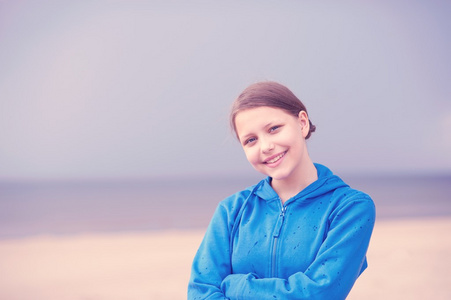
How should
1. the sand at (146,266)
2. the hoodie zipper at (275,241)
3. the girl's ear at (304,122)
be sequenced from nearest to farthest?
1. the hoodie zipper at (275,241)
2. the girl's ear at (304,122)
3. the sand at (146,266)

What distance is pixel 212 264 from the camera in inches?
66.5

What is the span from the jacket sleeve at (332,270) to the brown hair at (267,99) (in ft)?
1.19

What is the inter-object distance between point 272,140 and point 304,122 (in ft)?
0.56

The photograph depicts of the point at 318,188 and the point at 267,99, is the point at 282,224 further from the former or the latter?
the point at 267,99

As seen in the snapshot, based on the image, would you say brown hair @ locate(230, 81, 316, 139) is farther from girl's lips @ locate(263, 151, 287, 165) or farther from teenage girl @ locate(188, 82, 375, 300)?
girl's lips @ locate(263, 151, 287, 165)

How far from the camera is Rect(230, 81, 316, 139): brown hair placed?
168cm

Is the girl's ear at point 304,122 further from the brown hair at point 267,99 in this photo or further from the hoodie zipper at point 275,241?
the hoodie zipper at point 275,241

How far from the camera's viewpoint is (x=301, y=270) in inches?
62.5

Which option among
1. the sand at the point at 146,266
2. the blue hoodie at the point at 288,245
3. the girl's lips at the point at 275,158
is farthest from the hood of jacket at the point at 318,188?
the sand at the point at 146,266

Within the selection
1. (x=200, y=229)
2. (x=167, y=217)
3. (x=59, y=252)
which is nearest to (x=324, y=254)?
(x=59, y=252)

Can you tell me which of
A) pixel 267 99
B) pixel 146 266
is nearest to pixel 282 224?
pixel 267 99

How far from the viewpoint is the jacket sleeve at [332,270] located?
1.50 meters

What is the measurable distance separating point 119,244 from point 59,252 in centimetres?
71

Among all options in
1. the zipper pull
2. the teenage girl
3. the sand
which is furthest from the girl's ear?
the sand
